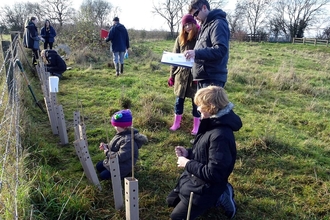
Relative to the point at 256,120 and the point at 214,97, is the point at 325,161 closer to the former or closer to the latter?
the point at 256,120

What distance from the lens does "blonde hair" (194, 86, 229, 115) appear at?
7.30 feet

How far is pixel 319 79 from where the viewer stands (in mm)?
9820

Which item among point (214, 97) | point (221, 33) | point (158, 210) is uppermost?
point (221, 33)

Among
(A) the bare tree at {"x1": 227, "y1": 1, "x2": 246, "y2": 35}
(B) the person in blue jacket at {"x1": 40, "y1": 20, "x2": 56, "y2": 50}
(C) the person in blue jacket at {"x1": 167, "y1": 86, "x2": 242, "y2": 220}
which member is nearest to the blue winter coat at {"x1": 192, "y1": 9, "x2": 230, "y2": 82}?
(C) the person in blue jacket at {"x1": 167, "y1": 86, "x2": 242, "y2": 220}

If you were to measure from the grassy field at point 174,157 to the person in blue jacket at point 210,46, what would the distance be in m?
1.19

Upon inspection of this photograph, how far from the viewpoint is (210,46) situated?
3.30 meters

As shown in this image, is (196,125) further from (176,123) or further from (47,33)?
(47,33)

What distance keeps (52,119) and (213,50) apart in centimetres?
267

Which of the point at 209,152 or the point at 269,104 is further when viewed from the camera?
the point at 269,104

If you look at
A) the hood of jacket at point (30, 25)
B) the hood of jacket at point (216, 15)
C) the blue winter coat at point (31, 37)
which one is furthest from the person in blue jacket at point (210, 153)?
the hood of jacket at point (30, 25)

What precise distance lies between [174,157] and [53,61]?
4719 millimetres

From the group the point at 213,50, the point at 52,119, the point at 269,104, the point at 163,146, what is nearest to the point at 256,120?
the point at 269,104

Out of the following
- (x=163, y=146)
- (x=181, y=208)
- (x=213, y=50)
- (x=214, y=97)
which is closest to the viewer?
(x=214, y=97)

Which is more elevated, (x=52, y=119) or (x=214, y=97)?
(x=214, y=97)
